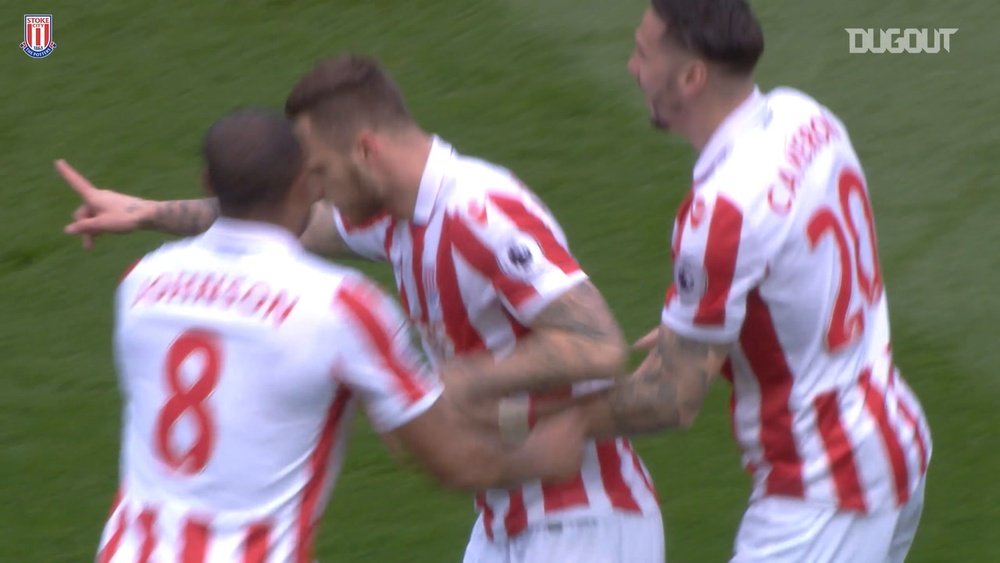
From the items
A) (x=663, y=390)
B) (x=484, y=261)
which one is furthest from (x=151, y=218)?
(x=663, y=390)

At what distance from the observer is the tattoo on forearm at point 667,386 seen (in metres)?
3.84

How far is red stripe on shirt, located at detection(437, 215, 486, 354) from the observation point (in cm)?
408

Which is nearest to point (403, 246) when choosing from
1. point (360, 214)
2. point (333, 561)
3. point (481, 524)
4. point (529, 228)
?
point (360, 214)

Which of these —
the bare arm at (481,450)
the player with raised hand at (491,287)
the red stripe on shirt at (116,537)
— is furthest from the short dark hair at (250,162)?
the red stripe on shirt at (116,537)

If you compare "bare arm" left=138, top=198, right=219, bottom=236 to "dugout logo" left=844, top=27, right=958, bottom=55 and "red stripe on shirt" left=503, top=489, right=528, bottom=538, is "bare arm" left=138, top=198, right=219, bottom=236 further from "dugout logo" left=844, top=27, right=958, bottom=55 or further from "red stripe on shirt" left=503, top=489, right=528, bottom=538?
"dugout logo" left=844, top=27, right=958, bottom=55

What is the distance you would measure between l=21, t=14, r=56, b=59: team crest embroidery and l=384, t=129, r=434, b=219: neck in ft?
20.1

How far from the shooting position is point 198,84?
30.9 feet

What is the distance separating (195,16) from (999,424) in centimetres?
534

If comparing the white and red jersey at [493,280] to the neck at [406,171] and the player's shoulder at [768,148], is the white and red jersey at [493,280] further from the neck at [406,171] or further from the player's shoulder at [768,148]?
the player's shoulder at [768,148]

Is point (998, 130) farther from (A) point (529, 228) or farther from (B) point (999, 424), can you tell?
(A) point (529, 228)

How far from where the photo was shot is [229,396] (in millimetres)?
3457

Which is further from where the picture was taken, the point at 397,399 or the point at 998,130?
the point at 998,130

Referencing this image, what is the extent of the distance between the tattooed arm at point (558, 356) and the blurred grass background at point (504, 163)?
2241mm

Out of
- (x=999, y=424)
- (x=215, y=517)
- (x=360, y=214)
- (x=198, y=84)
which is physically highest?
(x=360, y=214)
